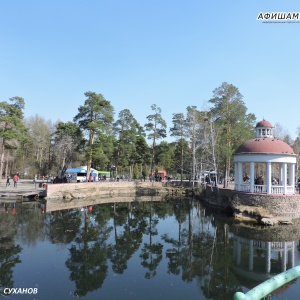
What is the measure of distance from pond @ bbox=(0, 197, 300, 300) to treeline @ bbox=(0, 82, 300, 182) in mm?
12373

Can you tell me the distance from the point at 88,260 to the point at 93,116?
27220mm

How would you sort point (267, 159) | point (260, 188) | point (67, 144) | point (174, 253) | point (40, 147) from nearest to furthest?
point (174, 253)
point (267, 159)
point (260, 188)
point (67, 144)
point (40, 147)

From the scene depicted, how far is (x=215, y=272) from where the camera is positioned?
34.2 feet

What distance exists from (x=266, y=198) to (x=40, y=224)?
1631cm

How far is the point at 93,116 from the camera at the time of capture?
36.4 m

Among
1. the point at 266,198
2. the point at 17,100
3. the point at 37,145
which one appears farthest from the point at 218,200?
the point at 37,145

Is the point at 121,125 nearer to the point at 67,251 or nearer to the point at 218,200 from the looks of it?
the point at 218,200

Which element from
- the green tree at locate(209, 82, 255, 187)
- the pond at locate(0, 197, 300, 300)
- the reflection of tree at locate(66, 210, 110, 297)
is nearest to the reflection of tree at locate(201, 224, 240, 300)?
the pond at locate(0, 197, 300, 300)

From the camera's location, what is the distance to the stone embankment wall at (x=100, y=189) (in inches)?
1189

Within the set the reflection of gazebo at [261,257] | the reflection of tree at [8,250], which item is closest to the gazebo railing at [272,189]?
the reflection of gazebo at [261,257]

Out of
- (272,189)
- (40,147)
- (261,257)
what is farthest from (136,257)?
(40,147)

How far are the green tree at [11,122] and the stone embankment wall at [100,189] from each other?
316 inches

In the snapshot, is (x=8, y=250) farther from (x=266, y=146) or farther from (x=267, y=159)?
(x=266, y=146)

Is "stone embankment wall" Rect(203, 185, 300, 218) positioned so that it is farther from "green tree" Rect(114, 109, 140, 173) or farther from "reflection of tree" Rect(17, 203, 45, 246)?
"green tree" Rect(114, 109, 140, 173)
